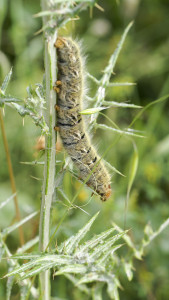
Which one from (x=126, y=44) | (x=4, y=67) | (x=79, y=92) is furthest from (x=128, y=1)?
(x=79, y=92)

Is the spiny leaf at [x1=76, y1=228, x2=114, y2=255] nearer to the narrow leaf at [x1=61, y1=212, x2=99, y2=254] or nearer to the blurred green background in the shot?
the narrow leaf at [x1=61, y1=212, x2=99, y2=254]

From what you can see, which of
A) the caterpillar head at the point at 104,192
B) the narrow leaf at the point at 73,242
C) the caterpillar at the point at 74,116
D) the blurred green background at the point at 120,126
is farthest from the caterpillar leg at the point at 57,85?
the blurred green background at the point at 120,126

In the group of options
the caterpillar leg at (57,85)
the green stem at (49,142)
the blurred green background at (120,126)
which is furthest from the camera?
the blurred green background at (120,126)

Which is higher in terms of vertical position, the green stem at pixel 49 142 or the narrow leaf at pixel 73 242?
the green stem at pixel 49 142

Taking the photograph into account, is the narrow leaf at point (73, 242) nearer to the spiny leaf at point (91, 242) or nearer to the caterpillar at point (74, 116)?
the spiny leaf at point (91, 242)

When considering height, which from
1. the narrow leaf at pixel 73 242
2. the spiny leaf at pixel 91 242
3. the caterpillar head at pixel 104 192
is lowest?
the spiny leaf at pixel 91 242

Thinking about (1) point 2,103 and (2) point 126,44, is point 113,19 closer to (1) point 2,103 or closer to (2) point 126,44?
(2) point 126,44
